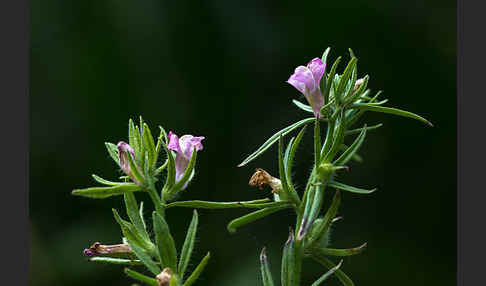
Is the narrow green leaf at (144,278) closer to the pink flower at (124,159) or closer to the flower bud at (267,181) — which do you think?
the pink flower at (124,159)

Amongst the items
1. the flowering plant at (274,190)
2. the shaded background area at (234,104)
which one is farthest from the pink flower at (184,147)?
the shaded background area at (234,104)

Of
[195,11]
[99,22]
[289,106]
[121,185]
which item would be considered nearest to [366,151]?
[289,106]

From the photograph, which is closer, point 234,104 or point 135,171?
point 135,171

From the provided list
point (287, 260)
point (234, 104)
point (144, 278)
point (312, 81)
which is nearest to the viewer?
point (144, 278)

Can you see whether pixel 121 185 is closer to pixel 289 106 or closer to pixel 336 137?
pixel 336 137

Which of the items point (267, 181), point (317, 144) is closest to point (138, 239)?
point (267, 181)

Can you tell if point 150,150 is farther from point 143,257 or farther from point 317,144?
point 317,144
